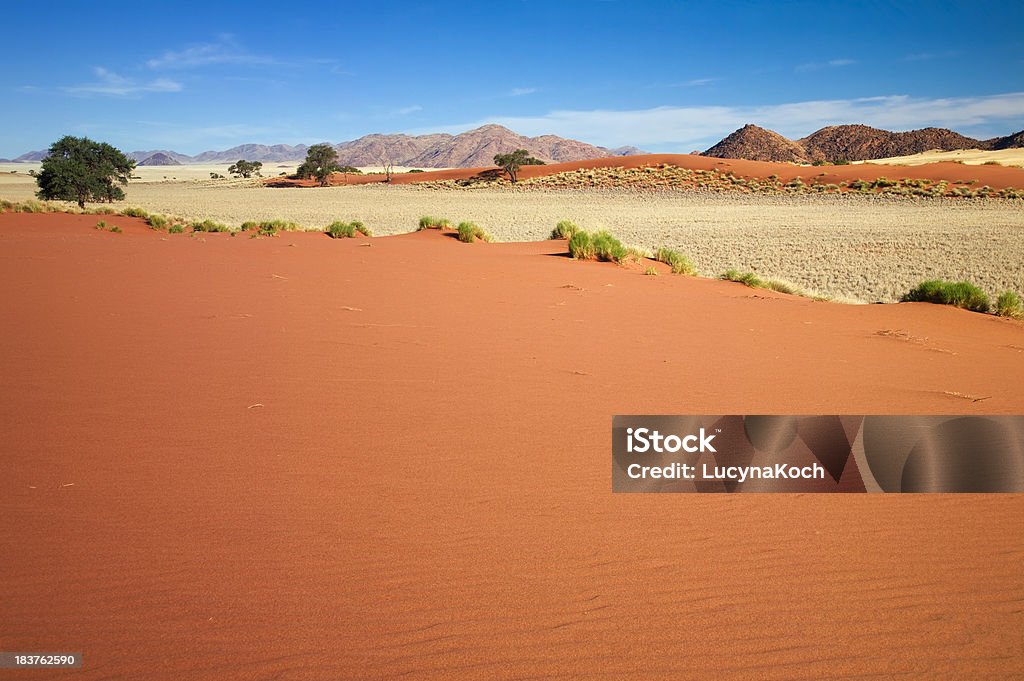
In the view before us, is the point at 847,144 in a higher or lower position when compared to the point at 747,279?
higher

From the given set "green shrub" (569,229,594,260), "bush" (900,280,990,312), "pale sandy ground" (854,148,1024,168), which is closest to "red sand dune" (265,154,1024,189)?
"pale sandy ground" (854,148,1024,168)

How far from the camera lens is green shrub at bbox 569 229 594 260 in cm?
1700

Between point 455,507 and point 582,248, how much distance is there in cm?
1368

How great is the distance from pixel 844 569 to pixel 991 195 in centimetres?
5360

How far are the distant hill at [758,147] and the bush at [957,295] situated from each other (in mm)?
122458

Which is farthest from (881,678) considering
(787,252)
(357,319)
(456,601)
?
(787,252)

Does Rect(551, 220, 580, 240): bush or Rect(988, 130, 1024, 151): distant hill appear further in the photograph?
Rect(988, 130, 1024, 151): distant hill

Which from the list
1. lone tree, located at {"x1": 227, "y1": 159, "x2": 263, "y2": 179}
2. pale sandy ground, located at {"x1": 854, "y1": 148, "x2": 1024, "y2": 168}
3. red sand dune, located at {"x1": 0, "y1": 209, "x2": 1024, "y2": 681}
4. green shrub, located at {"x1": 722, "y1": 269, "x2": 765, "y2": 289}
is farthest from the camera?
lone tree, located at {"x1": 227, "y1": 159, "x2": 263, "y2": 179}

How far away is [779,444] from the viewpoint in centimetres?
484

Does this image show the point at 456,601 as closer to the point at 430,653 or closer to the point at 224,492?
the point at 430,653

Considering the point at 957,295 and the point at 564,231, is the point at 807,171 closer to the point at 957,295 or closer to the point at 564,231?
the point at 564,231

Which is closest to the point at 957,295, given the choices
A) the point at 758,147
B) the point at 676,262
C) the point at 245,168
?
the point at 676,262

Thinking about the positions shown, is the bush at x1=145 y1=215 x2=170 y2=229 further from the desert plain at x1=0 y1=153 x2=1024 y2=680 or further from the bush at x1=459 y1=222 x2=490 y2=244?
the desert plain at x1=0 y1=153 x2=1024 y2=680

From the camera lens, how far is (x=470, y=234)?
2241cm
